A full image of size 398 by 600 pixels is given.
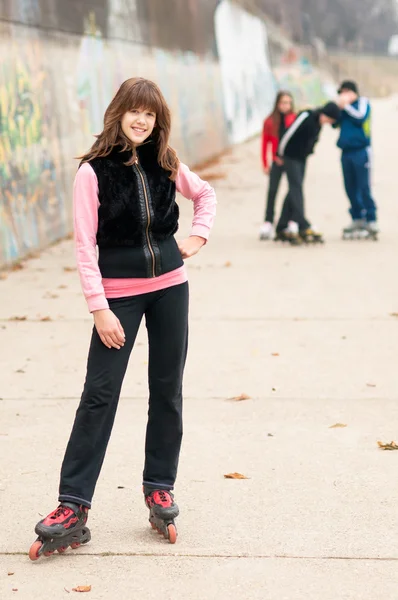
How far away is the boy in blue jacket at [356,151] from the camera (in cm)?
1341

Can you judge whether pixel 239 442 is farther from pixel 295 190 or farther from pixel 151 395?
pixel 295 190

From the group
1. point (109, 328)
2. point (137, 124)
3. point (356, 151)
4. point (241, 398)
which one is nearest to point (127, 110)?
point (137, 124)

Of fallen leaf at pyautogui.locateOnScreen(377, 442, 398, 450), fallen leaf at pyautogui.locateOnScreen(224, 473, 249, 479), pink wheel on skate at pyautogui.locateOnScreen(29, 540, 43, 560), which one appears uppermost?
pink wheel on skate at pyautogui.locateOnScreen(29, 540, 43, 560)

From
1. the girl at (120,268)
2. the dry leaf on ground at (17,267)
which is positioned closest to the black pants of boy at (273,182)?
the dry leaf on ground at (17,267)

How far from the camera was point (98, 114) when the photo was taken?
1538 cm

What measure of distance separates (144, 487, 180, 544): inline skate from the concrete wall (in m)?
7.19

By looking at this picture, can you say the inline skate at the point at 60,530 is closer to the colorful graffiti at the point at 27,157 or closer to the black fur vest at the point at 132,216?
the black fur vest at the point at 132,216

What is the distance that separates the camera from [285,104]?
42.9ft

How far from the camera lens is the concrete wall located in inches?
468

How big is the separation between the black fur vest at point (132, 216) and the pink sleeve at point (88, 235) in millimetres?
37

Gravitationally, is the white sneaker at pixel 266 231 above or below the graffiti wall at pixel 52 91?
below

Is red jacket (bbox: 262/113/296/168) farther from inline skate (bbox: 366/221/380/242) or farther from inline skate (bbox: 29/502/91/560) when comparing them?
inline skate (bbox: 29/502/91/560)

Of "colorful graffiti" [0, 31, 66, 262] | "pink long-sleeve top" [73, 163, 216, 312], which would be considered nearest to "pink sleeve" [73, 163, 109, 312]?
"pink long-sleeve top" [73, 163, 216, 312]

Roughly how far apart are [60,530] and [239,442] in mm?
1769
